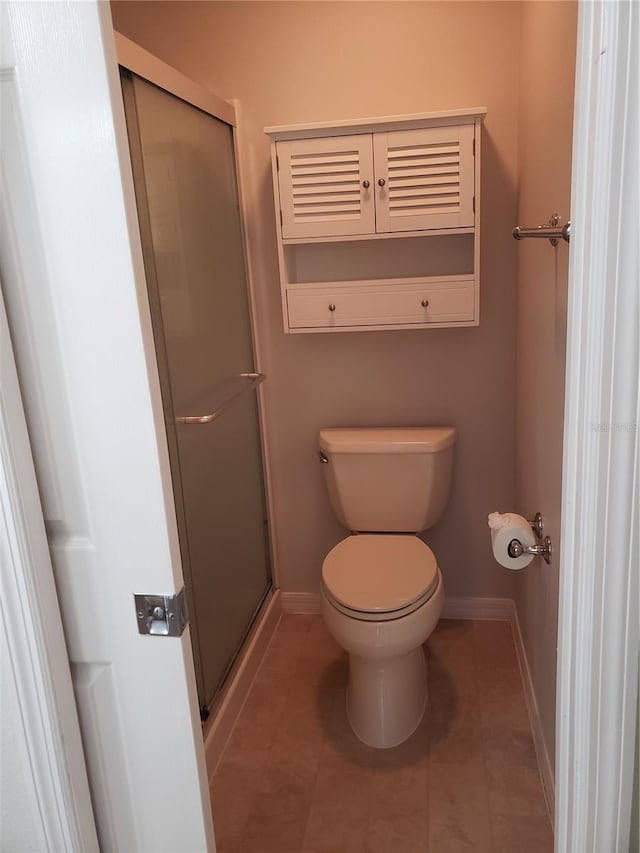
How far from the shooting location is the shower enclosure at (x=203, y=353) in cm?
168

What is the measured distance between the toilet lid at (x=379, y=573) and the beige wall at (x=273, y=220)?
44 cm

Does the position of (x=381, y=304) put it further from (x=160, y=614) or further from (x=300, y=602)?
(x=160, y=614)

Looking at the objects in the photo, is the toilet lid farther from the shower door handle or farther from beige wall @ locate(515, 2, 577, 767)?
the shower door handle

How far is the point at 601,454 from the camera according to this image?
82 centimetres

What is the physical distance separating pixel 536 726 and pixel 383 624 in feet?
1.84

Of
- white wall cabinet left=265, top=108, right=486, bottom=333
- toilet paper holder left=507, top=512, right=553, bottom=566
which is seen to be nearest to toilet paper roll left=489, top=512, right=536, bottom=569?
toilet paper holder left=507, top=512, right=553, bottom=566

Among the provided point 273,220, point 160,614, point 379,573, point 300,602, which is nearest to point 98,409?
point 160,614

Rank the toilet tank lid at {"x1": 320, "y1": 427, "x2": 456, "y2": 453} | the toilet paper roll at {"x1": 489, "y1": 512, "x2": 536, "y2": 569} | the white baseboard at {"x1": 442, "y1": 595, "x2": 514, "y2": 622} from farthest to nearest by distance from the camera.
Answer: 1. the white baseboard at {"x1": 442, "y1": 595, "x2": 514, "y2": 622}
2. the toilet tank lid at {"x1": 320, "y1": 427, "x2": 456, "y2": 453}
3. the toilet paper roll at {"x1": 489, "y1": 512, "x2": 536, "y2": 569}

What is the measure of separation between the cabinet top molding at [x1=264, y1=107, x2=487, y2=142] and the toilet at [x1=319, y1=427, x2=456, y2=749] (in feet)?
3.25

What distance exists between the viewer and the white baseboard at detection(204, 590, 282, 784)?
6.34 feet

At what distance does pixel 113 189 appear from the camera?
80 centimetres

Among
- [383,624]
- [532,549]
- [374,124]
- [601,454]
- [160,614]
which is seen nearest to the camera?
[601,454]

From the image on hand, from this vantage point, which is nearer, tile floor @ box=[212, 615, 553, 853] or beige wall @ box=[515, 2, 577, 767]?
beige wall @ box=[515, 2, 577, 767]

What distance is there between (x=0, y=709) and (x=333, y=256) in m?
1.79
